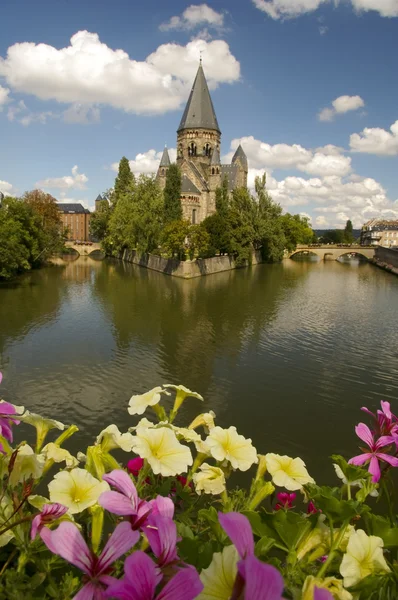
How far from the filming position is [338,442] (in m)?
11.4

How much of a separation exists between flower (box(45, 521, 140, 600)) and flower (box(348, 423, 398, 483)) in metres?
1.26

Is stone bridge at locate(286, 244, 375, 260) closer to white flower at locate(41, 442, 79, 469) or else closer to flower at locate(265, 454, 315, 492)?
flower at locate(265, 454, 315, 492)

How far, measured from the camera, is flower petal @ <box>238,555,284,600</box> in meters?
0.84

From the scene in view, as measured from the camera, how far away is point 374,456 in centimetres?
208

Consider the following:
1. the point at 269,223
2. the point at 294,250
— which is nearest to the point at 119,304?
the point at 269,223

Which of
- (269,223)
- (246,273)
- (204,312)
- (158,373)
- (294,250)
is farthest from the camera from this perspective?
(294,250)

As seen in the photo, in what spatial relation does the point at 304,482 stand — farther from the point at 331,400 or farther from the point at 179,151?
the point at 179,151

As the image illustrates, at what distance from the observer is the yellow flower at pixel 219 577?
106 cm

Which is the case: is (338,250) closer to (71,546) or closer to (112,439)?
(112,439)

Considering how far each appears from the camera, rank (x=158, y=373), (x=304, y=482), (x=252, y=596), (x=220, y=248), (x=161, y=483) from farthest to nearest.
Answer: (x=220, y=248) < (x=158, y=373) < (x=161, y=483) < (x=304, y=482) < (x=252, y=596)

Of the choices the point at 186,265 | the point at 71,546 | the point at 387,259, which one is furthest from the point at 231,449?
the point at 387,259

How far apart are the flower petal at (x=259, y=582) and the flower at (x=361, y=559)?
2.46ft

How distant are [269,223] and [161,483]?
60.1 metres

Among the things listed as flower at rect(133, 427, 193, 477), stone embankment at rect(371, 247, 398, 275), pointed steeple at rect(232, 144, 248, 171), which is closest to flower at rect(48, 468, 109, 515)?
flower at rect(133, 427, 193, 477)
